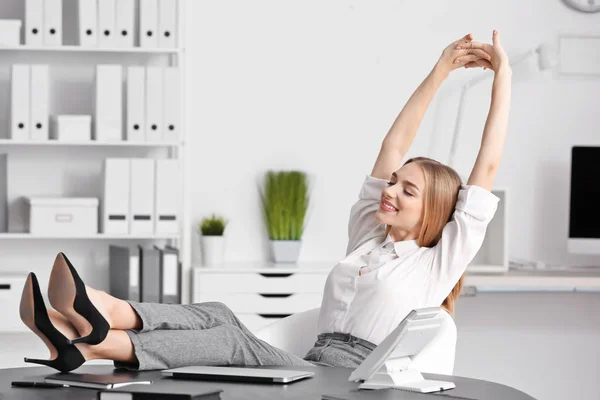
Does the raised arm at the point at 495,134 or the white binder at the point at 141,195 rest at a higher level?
the raised arm at the point at 495,134

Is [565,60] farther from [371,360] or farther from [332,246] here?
[371,360]

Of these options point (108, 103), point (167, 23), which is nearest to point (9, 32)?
point (108, 103)

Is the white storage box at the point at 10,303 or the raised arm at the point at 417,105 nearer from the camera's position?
the raised arm at the point at 417,105

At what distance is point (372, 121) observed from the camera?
3.93 m

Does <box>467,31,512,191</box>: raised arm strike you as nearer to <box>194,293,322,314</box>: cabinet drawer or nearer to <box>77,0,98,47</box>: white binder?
<box>194,293,322,314</box>: cabinet drawer

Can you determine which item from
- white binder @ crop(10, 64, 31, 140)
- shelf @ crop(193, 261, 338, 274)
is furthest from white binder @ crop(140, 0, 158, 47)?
shelf @ crop(193, 261, 338, 274)

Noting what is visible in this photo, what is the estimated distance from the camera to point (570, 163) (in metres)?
3.95

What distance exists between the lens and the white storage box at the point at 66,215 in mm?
3471

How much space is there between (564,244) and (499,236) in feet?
1.41

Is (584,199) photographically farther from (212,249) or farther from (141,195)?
(141,195)

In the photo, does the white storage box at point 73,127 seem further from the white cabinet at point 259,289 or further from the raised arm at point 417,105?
the raised arm at point 417,105

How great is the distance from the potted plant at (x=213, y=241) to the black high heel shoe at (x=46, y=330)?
6.87ft

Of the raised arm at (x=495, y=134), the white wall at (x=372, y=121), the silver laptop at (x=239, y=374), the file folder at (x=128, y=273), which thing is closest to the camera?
the silver laptop at (x=239, y=374)

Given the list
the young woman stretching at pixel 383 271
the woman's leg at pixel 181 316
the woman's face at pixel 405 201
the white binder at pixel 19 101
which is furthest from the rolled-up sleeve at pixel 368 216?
the white binder at pixel 19 101
